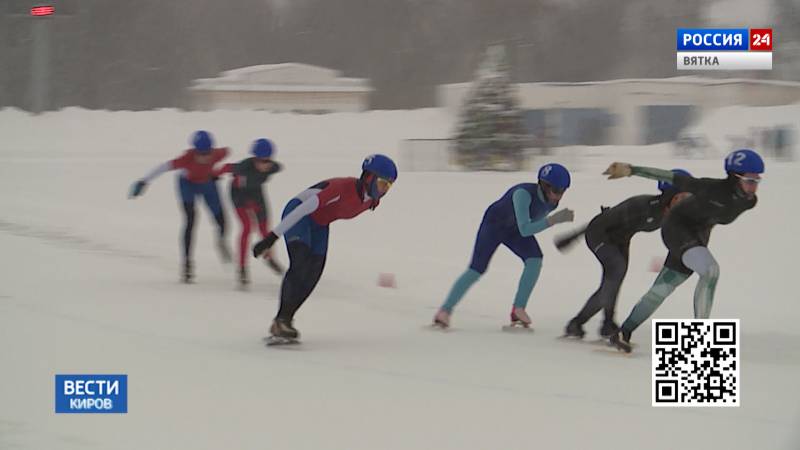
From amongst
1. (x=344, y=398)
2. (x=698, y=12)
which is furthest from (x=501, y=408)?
(x=698, y=12)

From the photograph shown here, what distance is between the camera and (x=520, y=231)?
18.9 ft

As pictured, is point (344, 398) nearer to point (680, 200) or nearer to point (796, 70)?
point (680, 200)

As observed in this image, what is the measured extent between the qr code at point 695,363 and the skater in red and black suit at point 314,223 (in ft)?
5.29

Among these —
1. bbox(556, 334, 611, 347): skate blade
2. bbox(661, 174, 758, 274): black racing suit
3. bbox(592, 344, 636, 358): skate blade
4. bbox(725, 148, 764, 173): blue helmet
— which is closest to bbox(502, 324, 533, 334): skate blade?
bbox(556, 334, 611, 347): skate blade

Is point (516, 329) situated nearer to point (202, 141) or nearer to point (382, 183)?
point (382, 183)

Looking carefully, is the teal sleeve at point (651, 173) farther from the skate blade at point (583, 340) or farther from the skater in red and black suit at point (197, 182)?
the skater in red and black suit at point (197, 182)

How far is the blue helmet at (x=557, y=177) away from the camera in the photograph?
220 inches

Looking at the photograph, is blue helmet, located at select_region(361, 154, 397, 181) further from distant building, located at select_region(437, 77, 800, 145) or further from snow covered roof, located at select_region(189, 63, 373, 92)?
distant building, located at select_region(437, 77, 800, 145)

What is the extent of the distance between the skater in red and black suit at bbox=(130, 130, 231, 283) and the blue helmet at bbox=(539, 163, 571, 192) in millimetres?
2174

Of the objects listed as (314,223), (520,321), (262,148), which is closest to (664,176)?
(520,321)

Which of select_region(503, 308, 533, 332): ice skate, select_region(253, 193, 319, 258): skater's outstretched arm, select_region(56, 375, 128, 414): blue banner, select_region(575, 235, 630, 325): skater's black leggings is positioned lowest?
select_region(56, 375, 128, 414): blue banner

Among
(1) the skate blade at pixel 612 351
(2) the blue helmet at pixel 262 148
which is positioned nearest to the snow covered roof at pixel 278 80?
(2) the blue helmet at pixel 262 148

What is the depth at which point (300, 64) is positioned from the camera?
6477 millimetres

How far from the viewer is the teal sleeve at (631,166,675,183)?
5.15 meters
